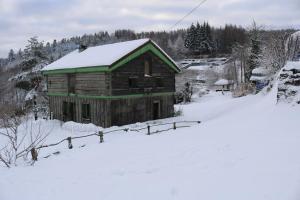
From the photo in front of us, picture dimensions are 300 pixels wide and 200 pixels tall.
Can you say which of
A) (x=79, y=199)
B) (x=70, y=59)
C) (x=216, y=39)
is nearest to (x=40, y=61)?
(x=70, y=59)

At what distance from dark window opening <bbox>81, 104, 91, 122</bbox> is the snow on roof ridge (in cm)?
327

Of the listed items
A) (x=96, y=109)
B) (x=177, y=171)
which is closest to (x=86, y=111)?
(x=96, y=109)

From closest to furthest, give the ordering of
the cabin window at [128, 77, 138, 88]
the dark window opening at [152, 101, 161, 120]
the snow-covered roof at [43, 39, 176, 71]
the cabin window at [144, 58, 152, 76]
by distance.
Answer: the snow-covered roof at [43, 39, 176, 71] → the cabin window at [128, 77, 138, 88] → the cabin window at [144, 58, 152, 76] → the dark window opening at [152, 101, 161, 120]

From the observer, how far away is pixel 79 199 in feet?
26.7

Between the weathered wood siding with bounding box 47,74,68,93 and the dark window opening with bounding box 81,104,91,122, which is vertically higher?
the weathered wood siding with bounding box 47,74,68,93

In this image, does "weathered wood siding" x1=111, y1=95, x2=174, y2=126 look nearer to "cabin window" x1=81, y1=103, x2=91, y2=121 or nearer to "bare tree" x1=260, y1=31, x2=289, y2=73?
"cabin window" x1=81, y1=103, x2=91, y2=121

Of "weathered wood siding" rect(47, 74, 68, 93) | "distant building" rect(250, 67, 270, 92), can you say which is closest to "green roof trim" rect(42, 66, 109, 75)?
"weathered wood siding" rect(47, 74, 68, 93)

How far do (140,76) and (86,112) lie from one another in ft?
17.4

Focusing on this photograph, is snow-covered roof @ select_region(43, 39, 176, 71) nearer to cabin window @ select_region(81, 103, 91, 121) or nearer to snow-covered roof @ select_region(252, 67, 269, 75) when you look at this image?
cabin window @ select_region(81, 103, 91, 121)

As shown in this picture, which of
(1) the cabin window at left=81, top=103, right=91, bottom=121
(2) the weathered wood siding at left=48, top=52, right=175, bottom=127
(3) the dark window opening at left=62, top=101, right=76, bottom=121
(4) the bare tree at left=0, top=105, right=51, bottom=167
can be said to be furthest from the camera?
(3) the dark window opening at left=62, top=101, right=76, bottom=121

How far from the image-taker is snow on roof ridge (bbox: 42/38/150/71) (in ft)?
75.0

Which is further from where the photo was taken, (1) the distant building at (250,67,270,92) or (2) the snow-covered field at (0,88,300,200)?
(1) the distant building at (250,67,270,92)

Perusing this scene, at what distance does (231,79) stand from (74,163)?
193ft

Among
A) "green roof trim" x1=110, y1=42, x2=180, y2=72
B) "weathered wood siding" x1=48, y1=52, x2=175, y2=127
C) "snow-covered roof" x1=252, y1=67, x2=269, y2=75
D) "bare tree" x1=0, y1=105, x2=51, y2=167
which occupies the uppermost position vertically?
"green roof trim" x1=110, y1=42, x2=180, y2=72
